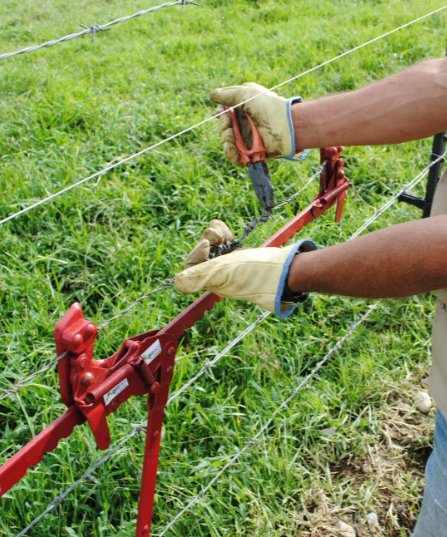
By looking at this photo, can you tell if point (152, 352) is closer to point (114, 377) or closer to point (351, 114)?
point (114, 377)

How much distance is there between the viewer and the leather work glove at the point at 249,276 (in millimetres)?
1637

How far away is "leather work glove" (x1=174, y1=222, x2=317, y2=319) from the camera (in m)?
1.64

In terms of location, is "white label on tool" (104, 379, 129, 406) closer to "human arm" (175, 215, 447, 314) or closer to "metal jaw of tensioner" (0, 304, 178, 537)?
"metal jaw of tensioner" (0, 304, 178, 537)

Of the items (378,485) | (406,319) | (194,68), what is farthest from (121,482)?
(194,68)

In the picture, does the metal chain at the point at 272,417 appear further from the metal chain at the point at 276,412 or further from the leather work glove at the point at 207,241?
the leather work glove at the point at 207,241

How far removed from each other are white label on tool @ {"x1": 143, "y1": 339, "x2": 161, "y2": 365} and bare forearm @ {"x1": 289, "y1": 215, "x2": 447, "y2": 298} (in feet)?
1.35

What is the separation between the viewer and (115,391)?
1474 millimetres

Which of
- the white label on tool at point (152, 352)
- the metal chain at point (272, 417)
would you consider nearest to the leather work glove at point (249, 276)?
the white label on tool at point (152, 352)

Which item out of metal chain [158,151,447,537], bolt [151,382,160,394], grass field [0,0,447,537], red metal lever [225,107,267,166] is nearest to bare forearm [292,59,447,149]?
red metal lever [225,107,267,166]

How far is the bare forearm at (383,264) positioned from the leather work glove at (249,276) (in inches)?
1.6

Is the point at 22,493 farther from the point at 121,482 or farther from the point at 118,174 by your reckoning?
the point at 118,174

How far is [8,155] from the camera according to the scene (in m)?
3.50

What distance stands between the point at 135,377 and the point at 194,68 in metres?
3.67

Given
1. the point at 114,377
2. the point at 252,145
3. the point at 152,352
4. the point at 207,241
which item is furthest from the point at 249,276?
the point at 252,145
